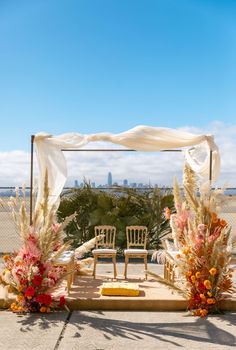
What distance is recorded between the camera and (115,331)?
15.0 feet

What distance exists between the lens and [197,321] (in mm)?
4902

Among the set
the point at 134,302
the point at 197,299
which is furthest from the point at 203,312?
the point at 134,302

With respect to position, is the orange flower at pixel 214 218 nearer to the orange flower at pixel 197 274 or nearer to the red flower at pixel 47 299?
the orange flower at pixel 197 274

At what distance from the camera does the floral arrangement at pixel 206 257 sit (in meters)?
5.17

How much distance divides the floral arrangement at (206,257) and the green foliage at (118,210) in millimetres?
4522

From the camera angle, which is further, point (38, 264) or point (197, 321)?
point (38, 264)

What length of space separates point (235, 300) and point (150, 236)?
464 cm

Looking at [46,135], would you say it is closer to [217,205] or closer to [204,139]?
[204,139]

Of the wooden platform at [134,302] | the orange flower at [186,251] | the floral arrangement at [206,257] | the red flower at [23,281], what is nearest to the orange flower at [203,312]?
the floral arrangement at [206,257]

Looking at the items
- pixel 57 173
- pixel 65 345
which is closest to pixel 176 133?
pixel 57 173

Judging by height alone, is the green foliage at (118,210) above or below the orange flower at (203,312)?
above

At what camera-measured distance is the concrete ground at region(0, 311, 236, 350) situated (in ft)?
13.6

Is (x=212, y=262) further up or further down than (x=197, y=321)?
further up

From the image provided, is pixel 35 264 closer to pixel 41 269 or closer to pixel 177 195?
pixel 41 269
